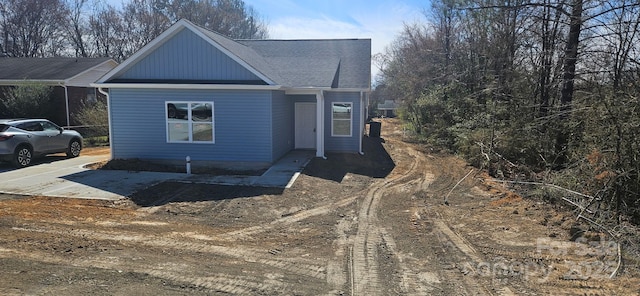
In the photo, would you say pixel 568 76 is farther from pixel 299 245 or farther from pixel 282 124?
pixel 299 245

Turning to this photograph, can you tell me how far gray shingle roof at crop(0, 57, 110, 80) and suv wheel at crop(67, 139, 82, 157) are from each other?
9606 mm

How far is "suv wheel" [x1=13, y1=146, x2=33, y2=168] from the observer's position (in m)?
13.0

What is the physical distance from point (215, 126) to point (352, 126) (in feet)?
19.0

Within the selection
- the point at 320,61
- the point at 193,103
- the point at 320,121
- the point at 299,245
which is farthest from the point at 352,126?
the point at 299,245

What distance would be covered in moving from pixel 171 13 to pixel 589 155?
1756 inches

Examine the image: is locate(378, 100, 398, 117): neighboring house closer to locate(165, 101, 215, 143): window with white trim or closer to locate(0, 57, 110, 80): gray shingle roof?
locate(0, 57, 110, 80): gray shingle roof

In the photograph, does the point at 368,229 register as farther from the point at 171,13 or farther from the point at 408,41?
the point at 171,13

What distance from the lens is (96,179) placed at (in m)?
11.3

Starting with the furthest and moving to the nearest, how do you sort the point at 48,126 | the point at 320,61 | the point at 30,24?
the point at 30,24
the point at 320,61
the point at 48,126

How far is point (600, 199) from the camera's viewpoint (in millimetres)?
7137

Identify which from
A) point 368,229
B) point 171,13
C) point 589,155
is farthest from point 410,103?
point 171,13

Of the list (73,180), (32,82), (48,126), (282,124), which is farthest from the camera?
(32,82)

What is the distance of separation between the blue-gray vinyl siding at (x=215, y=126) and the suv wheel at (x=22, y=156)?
2.56m

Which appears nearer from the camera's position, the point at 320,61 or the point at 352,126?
the point at 352,126
